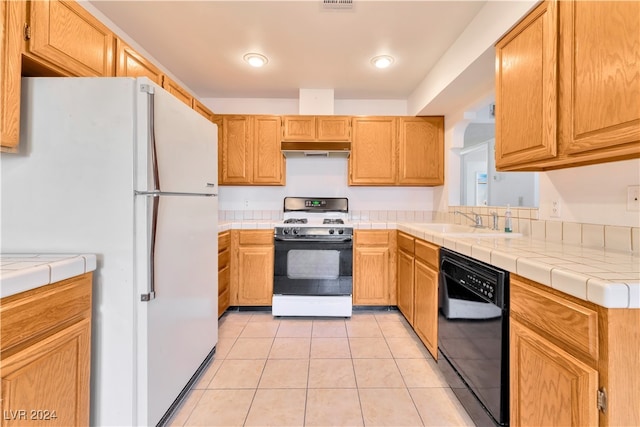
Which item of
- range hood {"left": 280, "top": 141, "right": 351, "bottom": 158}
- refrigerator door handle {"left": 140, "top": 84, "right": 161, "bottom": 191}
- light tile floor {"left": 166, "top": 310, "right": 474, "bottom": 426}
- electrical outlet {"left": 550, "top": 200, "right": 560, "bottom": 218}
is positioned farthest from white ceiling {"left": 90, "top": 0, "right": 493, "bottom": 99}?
light tile floor {"left": 166, "top": 310, "right": 474, "bottom": 426}

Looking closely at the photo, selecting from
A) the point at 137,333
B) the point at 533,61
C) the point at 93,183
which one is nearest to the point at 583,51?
the point at 533,61

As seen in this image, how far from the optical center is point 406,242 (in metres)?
2.43

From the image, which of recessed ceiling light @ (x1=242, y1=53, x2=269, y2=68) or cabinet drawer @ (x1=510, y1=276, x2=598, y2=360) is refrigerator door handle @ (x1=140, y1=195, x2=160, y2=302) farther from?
recessed ceiling light @ (x1=242, y1=53, x2=269, y2=68)

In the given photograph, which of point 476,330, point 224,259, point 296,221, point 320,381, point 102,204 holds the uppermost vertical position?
point 102,204

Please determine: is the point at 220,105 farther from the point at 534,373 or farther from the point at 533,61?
the point at 534,373

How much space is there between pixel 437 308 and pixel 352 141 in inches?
76.2

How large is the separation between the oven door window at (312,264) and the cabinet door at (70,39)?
75.1 inches

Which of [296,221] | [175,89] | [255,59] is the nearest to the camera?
[175,89]

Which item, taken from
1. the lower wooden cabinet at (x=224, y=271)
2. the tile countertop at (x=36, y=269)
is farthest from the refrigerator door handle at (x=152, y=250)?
the lower wooden cabinet at (x=224, y=271)

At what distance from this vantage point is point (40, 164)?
1129 millimetres

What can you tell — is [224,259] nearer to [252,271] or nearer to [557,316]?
[252,271]

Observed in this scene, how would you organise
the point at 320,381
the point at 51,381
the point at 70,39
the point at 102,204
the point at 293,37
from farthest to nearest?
the point at 293,37
the point at 320,381
the point at 70,39
the point at 102,204
the point at 51,381

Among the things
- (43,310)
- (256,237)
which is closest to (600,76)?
(43,310)

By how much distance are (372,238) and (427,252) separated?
Result: 2.73 feet
